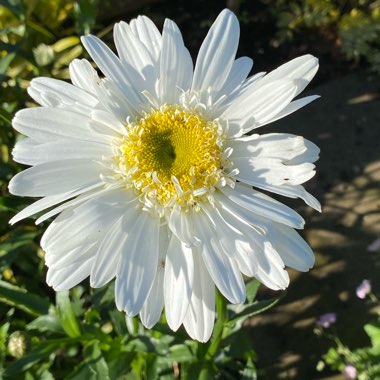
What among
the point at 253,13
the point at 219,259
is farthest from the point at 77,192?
the point at 253,13

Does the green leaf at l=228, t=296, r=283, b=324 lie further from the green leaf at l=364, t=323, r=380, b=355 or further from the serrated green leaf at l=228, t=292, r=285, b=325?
the green leaf at l=364, t=323, r=380, b=355

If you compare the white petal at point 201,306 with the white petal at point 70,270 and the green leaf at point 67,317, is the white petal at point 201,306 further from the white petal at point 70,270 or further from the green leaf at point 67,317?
the green leaf at point 67,317

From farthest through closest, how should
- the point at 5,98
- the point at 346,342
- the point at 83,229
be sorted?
the point at 5,98, the point at 346,342, the point at 83,229

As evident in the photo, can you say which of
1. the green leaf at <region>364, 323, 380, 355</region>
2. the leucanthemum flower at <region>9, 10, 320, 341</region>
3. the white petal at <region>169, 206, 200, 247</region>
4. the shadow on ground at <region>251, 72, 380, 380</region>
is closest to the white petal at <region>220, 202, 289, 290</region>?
the leucanthemum flower at <region>9, 10, 320, 341</region>

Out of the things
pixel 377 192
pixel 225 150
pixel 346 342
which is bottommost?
pixel 346 342

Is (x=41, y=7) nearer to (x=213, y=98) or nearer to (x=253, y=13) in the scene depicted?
(x=253, y=13)

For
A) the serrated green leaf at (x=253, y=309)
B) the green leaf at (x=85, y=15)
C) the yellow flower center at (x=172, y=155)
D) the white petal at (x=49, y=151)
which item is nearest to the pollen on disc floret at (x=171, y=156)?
the yellow flower center at (x=172, y=155)

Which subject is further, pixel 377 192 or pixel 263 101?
pixel 377 192
